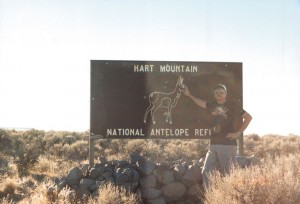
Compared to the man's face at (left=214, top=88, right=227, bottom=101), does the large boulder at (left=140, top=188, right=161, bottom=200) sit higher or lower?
lower

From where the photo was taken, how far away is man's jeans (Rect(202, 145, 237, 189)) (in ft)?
33.4

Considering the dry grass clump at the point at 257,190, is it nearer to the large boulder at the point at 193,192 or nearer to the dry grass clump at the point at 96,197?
the dry grass clump at the point at 96,197

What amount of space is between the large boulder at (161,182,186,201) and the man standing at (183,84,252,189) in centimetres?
78

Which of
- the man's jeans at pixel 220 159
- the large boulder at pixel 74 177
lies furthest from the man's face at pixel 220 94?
the large boulder at pixel 74 177

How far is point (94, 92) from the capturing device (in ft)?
38.4

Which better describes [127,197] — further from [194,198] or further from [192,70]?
[192,70]

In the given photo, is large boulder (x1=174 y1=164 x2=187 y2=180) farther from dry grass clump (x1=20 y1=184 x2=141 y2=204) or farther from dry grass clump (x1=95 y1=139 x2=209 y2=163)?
dry grass clump (x1=95 y1=139 x2=209 y2=163)

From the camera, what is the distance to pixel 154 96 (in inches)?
469

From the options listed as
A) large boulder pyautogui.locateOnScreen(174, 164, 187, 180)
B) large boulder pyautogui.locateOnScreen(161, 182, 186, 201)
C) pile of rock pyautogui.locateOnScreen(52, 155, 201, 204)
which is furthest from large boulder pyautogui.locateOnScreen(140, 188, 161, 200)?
large boulder pyautogui.locateOnScreen(174, 164, 187, 180)

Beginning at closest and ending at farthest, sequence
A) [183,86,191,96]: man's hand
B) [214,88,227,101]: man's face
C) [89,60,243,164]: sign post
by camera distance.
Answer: [214,88,227,101]: man's face, [89,60,243,164]: sign post, [183,86,191,96]: man's hand

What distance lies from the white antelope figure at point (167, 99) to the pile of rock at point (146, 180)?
1563mm

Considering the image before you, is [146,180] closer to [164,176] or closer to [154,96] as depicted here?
[164,176]

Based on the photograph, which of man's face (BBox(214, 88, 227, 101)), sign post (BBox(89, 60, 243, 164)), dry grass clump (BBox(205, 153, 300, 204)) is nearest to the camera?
dry grass clump (BBox(205, 153, 300, 204))

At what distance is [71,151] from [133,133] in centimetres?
1307
